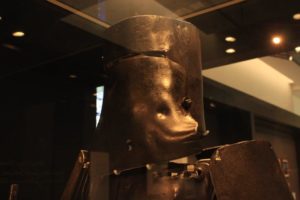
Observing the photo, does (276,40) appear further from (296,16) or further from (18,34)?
(18,34)

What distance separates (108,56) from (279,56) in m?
1.62

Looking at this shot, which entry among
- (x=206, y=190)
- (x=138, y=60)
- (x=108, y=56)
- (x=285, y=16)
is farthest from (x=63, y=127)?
(x=285, y=16)

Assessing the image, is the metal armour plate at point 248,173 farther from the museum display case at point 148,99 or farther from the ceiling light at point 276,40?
the ceiling light at point 276,40

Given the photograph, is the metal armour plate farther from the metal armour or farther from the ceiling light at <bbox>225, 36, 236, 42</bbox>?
the ceiling light at <bbox>225, 36, 236, 42</bbox>

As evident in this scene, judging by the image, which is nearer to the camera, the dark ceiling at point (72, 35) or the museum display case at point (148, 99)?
the museum display case at point (148, 99)

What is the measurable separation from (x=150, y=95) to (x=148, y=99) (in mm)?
14

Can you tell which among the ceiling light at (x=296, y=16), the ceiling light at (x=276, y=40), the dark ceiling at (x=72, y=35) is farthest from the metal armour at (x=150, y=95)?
the ceiling light at (x=276, y=40)

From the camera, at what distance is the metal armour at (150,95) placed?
1.34m

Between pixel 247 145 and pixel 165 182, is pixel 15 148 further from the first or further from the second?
pixel 247 145

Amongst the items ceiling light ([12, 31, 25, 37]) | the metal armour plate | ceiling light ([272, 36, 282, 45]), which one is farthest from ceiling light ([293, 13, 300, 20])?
ceiling light ([12, 31, 25, 37])

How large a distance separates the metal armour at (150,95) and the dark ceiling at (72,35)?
518 millimetres

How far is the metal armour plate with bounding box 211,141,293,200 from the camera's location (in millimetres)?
1298

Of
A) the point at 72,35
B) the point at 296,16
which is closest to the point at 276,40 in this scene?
the point at 296,16

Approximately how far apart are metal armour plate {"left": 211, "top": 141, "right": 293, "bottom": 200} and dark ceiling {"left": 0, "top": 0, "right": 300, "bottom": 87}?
34.3 inches
